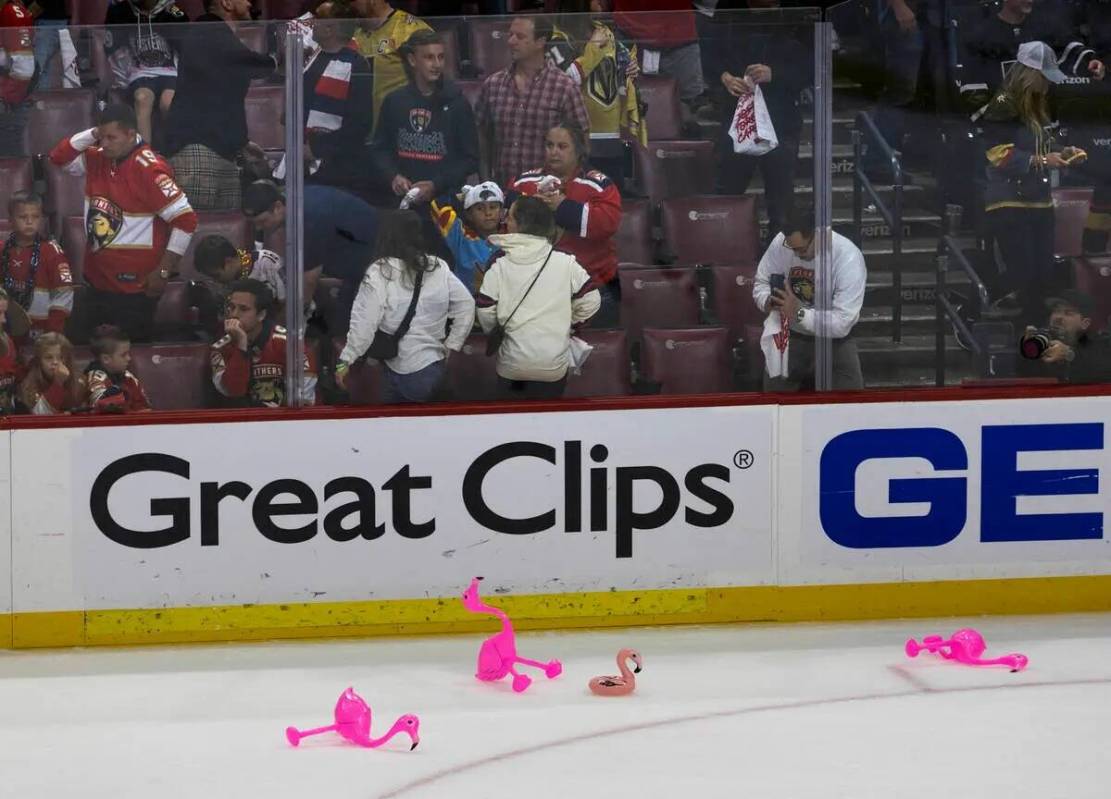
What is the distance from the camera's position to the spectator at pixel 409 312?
261 inches

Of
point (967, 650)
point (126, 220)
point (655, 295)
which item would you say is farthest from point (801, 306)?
point (126, 220)

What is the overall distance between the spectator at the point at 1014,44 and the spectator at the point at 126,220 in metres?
2.98

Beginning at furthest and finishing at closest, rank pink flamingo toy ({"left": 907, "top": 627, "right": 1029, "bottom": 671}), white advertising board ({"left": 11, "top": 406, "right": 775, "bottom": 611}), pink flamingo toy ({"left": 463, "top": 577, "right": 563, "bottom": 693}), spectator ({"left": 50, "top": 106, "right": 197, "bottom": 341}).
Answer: white advertising board ({"left": 11, "top": 406, "right": 775, "bottom": 611}) → spectator ({"left": 50, "top": 106, "right": 197, "bottom": 341}) → pink flamingo toy ({"left": 907, "top": 627, "right": 1029, "bottom": 671}) → pink flamingo toy ({"left": 463, "top": 577, "right": 563, "bottom": 693})

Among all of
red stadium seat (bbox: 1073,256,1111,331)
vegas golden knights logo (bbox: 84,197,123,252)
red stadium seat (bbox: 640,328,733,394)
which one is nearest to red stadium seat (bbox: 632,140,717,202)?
red stadium seat (bbox: 640,328,733,394)

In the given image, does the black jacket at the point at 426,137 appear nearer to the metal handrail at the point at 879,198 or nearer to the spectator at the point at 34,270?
the spectator at the point at 34,270

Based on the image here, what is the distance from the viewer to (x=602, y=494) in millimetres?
6820

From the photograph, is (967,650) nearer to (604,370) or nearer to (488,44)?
(604,370)

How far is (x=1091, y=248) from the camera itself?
7.02 m

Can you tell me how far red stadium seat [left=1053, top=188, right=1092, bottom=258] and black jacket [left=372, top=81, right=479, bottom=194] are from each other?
7.40ft

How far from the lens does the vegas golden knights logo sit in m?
6.47

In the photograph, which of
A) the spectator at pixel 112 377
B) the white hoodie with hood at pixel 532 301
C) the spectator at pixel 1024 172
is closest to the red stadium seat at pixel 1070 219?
the spectator at pixel 1024 172

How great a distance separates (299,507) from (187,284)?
0.90m

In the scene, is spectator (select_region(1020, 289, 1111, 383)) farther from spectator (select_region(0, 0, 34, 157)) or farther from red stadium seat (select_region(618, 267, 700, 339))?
spectator (select_region(0, 0, 34, 157))

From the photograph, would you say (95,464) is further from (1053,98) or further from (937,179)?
(1053,98)
